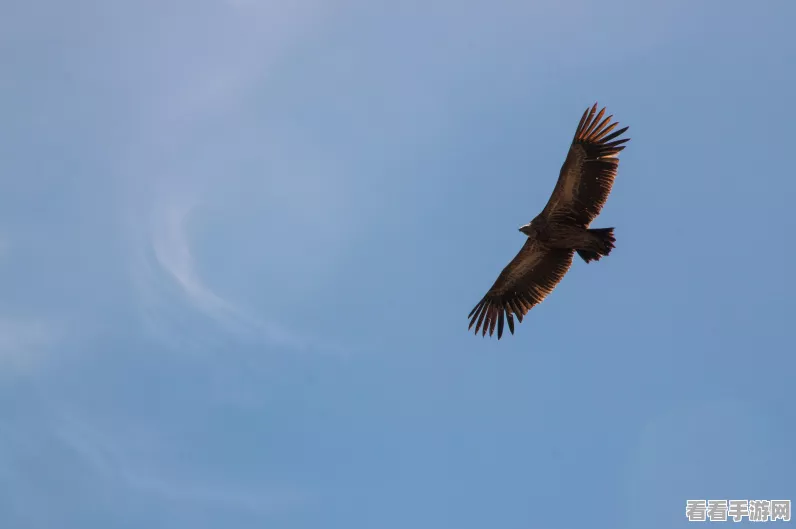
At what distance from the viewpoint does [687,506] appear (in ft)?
80.8

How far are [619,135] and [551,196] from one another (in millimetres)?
2548

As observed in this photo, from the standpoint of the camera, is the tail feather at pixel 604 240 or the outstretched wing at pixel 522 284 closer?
the tail feather at pixel 604 240

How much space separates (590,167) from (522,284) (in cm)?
480

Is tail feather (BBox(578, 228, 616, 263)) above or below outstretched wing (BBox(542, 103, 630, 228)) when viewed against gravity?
below

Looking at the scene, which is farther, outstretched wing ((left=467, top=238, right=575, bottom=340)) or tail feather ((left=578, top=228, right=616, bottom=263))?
outstretched wing ((left=467, top=238, right=575, bottom=340))

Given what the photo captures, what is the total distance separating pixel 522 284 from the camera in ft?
84.2

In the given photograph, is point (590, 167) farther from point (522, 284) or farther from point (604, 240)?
point (522, 284)

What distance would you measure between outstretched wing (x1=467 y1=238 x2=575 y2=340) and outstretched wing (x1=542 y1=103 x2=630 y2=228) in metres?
2.13

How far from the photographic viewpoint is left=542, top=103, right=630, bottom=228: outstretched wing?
2250 centimetres

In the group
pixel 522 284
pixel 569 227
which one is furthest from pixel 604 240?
pixel 522 284

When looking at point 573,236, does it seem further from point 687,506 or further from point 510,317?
point 687,506

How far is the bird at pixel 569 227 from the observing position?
74.1ft

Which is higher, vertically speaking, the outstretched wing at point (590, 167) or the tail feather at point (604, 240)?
the outstretched wing at point (590, 167)

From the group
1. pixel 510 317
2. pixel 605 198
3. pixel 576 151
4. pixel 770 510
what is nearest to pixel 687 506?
pixel 770 510
